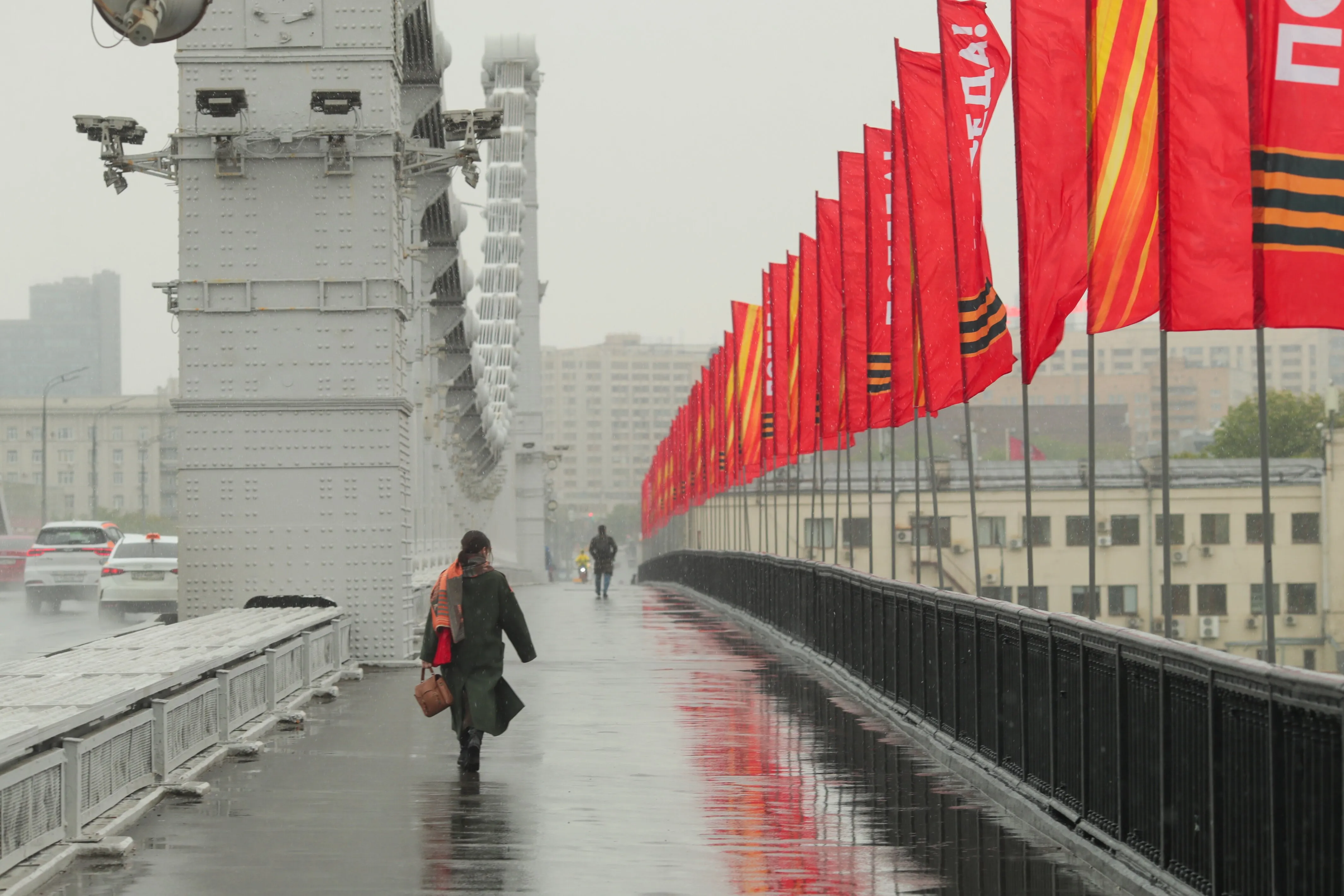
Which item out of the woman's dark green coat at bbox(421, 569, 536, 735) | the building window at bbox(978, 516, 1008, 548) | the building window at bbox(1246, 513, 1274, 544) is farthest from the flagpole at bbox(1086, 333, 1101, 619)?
the building window at bbox(978, 516, 1008, 548)

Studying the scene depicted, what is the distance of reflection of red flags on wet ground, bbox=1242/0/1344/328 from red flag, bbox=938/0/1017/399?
6832 mm

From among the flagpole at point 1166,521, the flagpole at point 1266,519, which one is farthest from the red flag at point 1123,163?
the flagpole at point 1266,519

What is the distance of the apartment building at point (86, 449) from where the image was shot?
137875 mm

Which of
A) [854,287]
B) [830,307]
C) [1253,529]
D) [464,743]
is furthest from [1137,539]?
[464,743]

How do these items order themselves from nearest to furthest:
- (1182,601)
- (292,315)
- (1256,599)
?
1. (292,315)
2. (1256,599)
3. (1182,601)

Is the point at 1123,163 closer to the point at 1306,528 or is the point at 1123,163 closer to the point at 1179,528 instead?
the point at 1179,528

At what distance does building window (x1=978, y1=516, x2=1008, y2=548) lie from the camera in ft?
283

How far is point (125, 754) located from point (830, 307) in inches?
673

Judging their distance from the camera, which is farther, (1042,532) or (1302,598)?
(1042,532)

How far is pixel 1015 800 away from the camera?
10430 mm

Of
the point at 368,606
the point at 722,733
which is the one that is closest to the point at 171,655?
the point at 722,733

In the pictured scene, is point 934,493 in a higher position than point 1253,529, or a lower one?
higher

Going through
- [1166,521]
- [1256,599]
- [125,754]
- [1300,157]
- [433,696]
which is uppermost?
[1300,157]

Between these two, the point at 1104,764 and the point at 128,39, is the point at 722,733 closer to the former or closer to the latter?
the point at 1104,764
